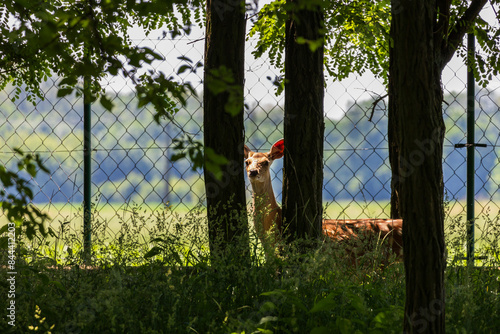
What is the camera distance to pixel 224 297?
8.38 feet

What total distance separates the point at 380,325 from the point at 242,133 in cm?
165

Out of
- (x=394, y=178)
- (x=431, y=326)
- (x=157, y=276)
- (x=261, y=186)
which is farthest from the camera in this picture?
(x=261, y=186)

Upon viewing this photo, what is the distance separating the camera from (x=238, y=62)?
11.0ft

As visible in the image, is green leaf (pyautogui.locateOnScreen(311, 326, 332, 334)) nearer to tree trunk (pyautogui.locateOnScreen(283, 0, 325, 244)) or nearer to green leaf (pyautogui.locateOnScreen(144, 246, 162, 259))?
green leaf (pyautogui.locateOnScreen(144, 246, 162, 259))

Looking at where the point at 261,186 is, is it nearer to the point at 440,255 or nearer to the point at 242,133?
the point at 242,133

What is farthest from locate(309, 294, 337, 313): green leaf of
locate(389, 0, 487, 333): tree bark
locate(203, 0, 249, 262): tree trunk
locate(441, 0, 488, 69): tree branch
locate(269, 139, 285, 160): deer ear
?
locate(269, 139, 285, 160): deer ear

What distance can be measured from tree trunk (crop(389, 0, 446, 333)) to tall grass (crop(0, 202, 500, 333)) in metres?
0.18

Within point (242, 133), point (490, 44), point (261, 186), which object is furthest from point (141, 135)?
point (490, 44)

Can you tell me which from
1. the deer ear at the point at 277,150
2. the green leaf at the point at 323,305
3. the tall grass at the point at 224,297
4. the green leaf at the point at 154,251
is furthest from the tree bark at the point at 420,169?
the deer ear at the point at 277,150

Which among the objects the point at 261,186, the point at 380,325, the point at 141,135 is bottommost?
the point at 380,325

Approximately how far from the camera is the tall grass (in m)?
2.17

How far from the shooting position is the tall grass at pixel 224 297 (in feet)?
7.11

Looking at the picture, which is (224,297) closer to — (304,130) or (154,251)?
(154,251)

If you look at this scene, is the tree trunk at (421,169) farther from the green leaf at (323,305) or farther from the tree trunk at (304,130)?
the tree trunk at (304,130)
